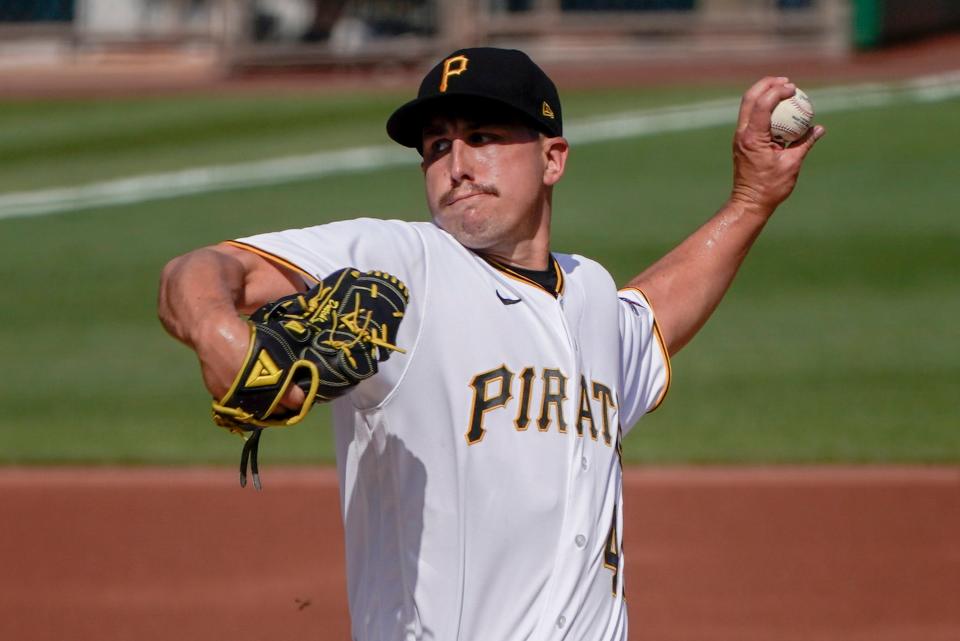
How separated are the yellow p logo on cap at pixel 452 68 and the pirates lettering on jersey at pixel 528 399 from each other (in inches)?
23.0

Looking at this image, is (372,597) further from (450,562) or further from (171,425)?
(171,425)

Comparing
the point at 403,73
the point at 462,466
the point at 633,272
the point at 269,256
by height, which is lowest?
the point at 633,272

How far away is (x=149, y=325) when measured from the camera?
912cm

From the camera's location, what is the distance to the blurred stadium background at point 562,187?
760 cm

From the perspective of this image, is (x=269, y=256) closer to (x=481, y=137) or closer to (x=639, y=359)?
(x=481, y=137)

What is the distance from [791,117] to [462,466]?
52.2 inches

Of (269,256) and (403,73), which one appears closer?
(269,256)

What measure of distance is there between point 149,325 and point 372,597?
6.87 metres

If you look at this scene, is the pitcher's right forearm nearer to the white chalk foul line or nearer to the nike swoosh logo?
the nike swoosh logo

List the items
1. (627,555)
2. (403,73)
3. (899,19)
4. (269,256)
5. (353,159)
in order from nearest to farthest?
1. (269,256)
2. (627,555)
3. (353,159)
4. (403,73)
5. (899,19)

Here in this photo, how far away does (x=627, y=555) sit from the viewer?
5871mm

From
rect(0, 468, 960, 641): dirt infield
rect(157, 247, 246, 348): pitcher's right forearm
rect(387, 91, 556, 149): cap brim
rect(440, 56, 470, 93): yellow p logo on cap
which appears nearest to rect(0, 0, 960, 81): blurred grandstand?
rect(0, 468, 960, 641): dirt infield

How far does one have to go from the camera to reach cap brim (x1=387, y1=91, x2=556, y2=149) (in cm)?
267

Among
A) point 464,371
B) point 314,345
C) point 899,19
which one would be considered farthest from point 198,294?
point 899,19
